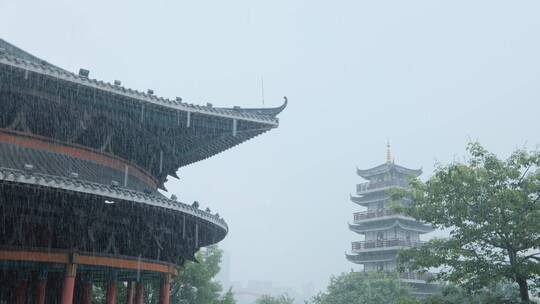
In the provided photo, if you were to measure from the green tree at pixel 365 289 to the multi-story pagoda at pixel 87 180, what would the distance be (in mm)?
26912

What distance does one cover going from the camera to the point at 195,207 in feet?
46.4

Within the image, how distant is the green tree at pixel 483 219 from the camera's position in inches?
653

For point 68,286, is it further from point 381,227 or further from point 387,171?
point 387,171

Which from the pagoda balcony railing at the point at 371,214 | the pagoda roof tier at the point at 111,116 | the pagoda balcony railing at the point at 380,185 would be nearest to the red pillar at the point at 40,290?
the pagoda roof tier at the point at 111,116

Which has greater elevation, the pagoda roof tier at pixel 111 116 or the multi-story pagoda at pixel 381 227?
the multi-story pagoda at pixel 381 227

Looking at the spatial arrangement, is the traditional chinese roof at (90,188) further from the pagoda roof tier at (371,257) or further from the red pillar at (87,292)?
the pagoda roof tier at (371,257)

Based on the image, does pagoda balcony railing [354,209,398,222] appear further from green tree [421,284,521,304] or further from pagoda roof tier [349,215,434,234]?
green tree [421,284,521,304]

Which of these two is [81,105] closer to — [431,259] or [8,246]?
[8,246]

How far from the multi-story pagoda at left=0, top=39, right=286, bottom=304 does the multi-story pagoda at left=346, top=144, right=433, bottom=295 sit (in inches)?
1612

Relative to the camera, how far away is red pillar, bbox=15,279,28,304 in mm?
14289

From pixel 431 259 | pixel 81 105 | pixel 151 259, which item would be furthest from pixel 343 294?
pixel 81 105

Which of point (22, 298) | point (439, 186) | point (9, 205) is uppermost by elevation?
point (439, 186)

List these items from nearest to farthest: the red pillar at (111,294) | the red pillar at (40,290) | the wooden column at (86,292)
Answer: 1. the red pillar at (40,290)
2. the red pillar at (111,294)
3. the wooden column at (86,292)

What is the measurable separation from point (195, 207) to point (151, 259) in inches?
75.0
